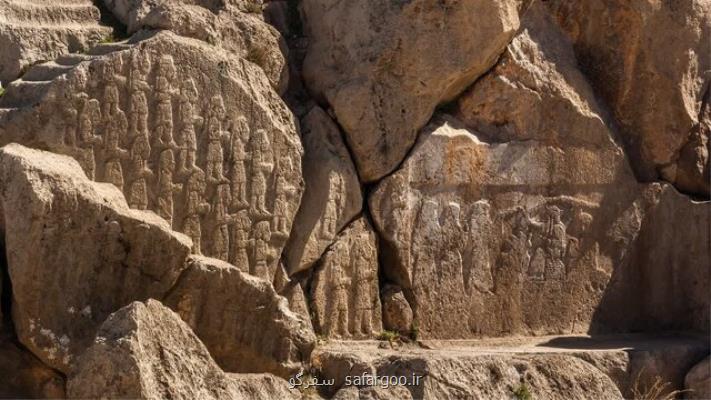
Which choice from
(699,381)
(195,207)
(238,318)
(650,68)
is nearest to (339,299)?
(238,318)

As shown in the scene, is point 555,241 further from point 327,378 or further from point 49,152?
point 49,152

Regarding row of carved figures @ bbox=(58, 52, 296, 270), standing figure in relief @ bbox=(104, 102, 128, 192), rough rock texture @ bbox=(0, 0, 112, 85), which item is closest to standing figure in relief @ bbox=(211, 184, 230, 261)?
row of carved figures @ bbox=(58, 52, 296, 270)

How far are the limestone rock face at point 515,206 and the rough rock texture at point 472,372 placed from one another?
34.8 inches

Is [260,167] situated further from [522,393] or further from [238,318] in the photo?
[522,393]

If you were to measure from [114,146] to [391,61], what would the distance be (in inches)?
88.9

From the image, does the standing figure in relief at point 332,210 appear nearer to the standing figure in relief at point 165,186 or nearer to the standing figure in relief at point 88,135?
the standing figure in relief at point 165,186

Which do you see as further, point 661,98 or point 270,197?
point 661,98

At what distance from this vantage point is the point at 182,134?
9.85 meters

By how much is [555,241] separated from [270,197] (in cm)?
255

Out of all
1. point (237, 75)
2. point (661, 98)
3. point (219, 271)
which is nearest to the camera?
point (219, 271)

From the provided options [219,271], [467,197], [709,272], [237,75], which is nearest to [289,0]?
[237,75]

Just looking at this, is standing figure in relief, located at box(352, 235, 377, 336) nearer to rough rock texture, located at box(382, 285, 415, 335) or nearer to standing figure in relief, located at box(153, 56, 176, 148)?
rough rock texture, located at box(382, 285, 415, 335)

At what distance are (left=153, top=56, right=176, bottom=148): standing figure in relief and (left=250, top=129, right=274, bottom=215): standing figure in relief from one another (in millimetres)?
617

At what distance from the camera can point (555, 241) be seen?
11.4 metres
